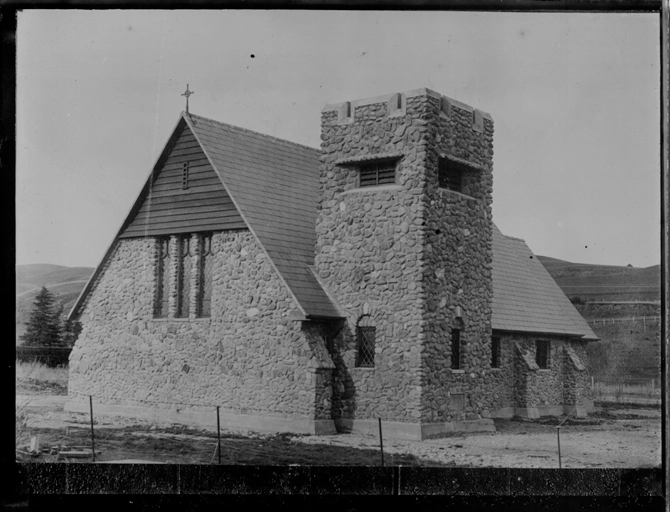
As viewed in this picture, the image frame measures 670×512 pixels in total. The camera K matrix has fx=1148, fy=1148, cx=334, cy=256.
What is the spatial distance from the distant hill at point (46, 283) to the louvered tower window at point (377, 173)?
611 centimetres

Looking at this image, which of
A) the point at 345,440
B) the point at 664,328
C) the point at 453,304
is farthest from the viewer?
the point at 453,304

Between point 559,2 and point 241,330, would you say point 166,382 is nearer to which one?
point 241,330

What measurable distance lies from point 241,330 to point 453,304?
4626mm

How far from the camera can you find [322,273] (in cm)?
2509

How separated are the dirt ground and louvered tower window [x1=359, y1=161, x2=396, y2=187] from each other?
216 inches

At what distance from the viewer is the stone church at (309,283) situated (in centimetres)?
2397

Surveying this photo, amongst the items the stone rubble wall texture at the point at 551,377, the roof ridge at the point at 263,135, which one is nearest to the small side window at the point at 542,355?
the stone rubble wall texture at the point at 551,377

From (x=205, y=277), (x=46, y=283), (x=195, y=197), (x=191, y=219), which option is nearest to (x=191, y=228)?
(x=191, y=219)

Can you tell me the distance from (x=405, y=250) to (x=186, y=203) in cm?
475

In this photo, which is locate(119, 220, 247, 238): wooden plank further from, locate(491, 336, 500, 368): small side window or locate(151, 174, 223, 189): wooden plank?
locate(491, 336, 500, 368): small side window

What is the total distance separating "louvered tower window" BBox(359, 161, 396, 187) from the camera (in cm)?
2465

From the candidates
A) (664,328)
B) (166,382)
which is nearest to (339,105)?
(166,382)

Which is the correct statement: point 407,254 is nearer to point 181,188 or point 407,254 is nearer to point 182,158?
point 181,188

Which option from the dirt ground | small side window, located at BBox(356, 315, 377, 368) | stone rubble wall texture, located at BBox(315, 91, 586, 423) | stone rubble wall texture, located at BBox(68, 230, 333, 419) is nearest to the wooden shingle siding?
stone rubble wall texture, located at BBox(68, 230, 333, 419)
